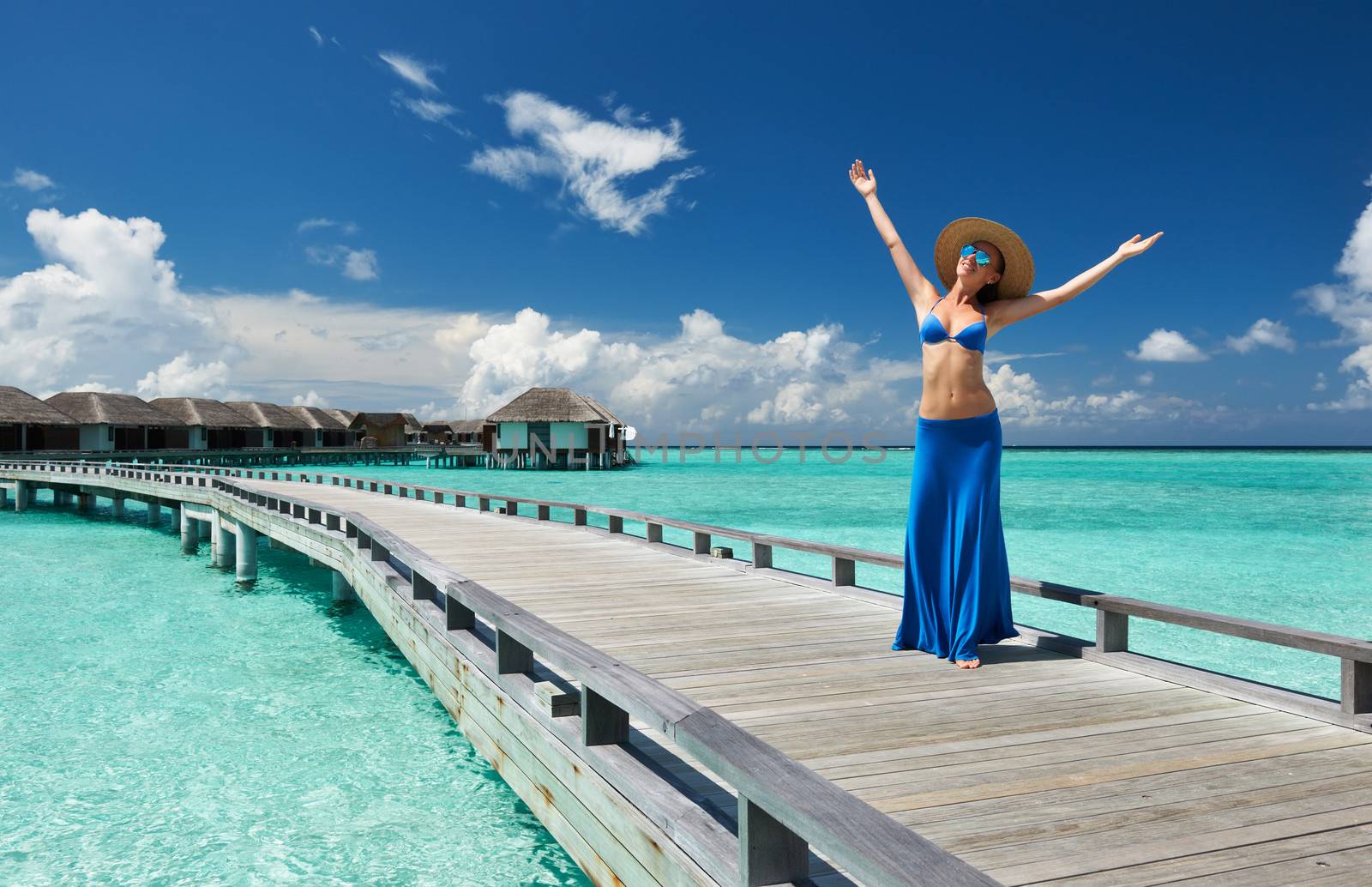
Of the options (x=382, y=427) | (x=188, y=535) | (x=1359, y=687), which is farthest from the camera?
(x=382, y=427)

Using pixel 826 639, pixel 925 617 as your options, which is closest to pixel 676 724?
pixel 925 617

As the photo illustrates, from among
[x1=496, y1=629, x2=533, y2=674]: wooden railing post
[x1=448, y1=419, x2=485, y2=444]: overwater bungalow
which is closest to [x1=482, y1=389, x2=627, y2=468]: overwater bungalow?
[x1=448, y1=419, x2=485, y2=444]: overwater bungalow

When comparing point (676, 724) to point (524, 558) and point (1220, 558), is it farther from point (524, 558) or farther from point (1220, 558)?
point (1220, 558)

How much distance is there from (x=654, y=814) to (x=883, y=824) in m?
1.32

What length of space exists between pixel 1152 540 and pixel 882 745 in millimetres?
26197

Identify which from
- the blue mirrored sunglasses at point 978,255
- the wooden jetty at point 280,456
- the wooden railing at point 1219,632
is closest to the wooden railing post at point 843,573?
the wooden railing at point 1219,632

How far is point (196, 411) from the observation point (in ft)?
182

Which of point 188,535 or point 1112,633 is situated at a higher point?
point 1112,633

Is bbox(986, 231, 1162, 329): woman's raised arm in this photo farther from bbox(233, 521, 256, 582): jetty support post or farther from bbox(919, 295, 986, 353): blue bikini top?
bbox(233, 521, 256, 582): jetty support post

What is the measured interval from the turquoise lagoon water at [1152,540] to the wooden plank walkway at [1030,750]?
8.00 m

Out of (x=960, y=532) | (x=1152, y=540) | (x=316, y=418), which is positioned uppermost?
(x=316, y=418)

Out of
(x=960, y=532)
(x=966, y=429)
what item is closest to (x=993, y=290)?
(x=966, y=429)

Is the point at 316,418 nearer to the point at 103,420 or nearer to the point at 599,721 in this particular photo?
the point at 103,420

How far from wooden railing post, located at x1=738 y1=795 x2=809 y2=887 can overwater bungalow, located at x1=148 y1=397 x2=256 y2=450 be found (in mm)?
61956
